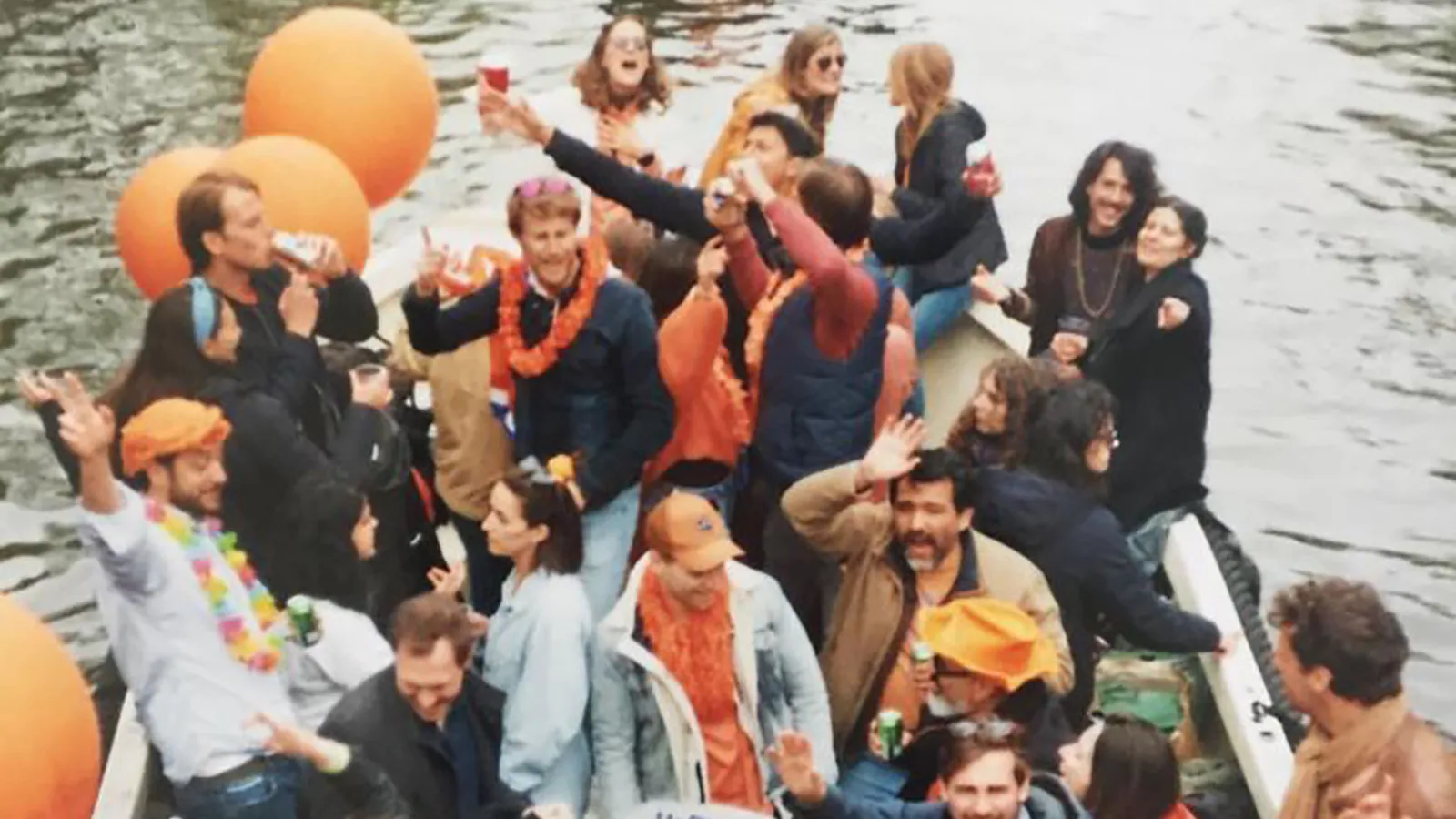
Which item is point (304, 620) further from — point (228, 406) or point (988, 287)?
point (988, 287)

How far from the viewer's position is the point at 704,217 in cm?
547

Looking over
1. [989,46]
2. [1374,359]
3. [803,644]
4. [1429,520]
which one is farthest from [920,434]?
[989,46]

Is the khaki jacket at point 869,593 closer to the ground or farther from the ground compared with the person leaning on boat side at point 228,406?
closer to the ground

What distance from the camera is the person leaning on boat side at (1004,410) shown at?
17.3 feet

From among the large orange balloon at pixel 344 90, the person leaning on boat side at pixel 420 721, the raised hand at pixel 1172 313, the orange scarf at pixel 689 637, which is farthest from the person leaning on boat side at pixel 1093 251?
the person leaning on boat side at pixel 420 721

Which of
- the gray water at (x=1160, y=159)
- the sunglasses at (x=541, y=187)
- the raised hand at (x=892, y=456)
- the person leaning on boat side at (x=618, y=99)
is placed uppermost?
the sunglasses at (x=541, y=187)

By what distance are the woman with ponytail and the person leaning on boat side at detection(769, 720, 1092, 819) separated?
1.78 ft

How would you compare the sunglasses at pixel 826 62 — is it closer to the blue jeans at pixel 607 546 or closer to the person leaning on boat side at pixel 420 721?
the blue jeans at pixel 607 546

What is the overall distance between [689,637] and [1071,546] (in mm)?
1145

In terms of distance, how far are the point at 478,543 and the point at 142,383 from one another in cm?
118

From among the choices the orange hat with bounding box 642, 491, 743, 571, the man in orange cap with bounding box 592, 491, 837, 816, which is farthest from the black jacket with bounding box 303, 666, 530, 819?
the orange hat with bounding box 642, 491, 743, 571

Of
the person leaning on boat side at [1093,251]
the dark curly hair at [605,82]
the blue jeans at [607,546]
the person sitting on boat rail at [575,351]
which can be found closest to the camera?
the person sitting on boat rail at [575,351]

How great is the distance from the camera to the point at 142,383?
196 inches

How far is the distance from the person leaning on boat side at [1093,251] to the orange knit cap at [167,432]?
10.1ft
